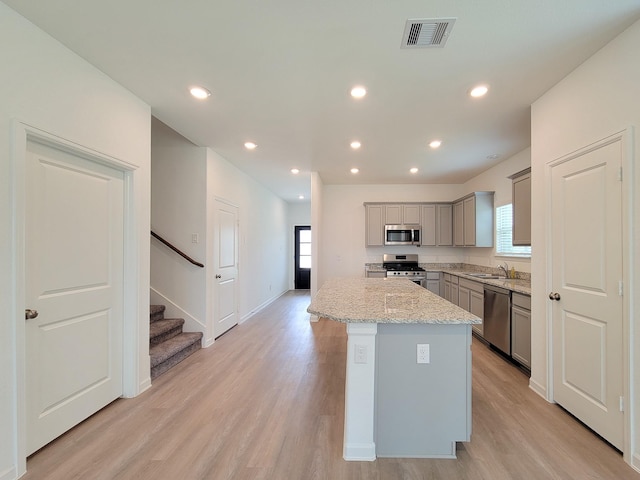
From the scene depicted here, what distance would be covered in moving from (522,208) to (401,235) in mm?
2708

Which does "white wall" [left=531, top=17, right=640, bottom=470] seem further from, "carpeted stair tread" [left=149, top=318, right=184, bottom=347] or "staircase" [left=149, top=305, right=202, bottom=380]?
"carpeted stair tread" [left=149, top=318, right=184, bottom=347]

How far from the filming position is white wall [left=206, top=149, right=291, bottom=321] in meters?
4.42

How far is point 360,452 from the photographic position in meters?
1.86

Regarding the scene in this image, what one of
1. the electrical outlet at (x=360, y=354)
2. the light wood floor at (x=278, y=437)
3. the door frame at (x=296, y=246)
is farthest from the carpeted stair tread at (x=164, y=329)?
the door frame at (x=296, y=246)

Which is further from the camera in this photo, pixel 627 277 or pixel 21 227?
pixel 627 277

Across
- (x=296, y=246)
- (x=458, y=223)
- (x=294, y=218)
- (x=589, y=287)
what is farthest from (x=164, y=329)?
(x=294, y=218)

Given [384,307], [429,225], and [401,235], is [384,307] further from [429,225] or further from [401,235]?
[429,225]

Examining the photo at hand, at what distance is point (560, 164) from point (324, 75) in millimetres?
2065

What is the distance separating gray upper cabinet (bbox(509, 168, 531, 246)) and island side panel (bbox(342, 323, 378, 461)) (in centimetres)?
268

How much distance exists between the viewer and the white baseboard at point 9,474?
1636mm

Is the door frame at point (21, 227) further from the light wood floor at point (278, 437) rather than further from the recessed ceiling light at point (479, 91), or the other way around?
the recessed ceiling light at point (479, 91)

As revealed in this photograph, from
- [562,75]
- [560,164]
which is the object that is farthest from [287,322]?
[562,75]

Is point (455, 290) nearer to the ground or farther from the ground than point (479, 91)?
nearer to the ground

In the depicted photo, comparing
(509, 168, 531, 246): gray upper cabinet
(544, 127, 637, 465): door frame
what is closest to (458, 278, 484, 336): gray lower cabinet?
(509, 168, 531, 246): gray upper cabinet
